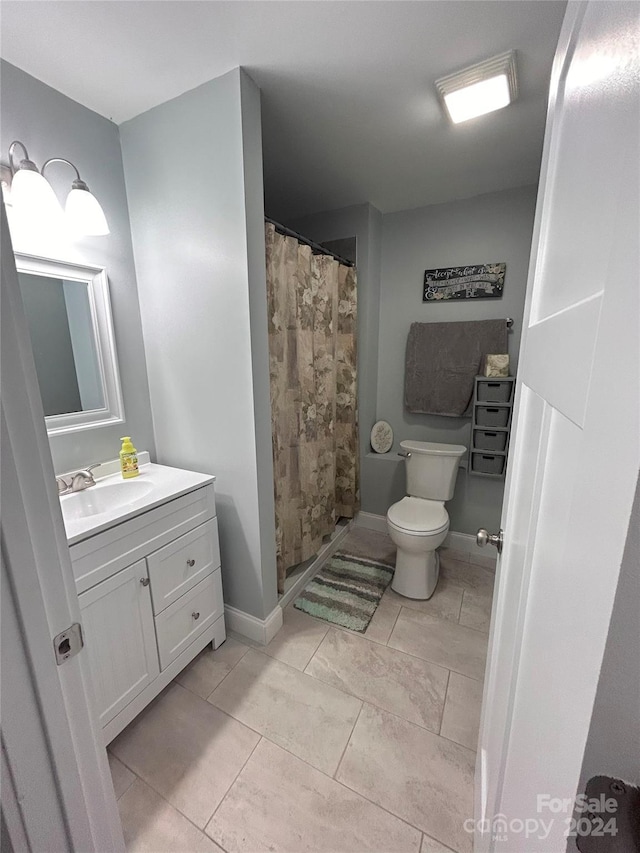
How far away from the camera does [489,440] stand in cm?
210

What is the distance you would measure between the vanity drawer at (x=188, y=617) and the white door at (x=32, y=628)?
0.76m

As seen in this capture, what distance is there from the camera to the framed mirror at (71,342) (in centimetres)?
129

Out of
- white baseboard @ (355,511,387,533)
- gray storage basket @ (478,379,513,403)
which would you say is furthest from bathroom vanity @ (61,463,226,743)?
gray storage basket @ (478,379,513,403)

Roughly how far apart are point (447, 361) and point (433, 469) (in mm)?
735

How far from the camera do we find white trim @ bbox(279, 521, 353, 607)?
73.5 inches

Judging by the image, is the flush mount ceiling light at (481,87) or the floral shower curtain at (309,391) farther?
the floral shower curtain at (309,391)

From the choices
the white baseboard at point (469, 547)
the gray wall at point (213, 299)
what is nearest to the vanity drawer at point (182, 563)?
the gray wall at point (213, 299)

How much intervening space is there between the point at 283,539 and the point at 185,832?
3.41 ft

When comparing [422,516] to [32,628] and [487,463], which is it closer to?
[487,463]

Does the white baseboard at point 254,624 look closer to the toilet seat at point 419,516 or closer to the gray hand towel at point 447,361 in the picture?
the toilet seat at point 419,516

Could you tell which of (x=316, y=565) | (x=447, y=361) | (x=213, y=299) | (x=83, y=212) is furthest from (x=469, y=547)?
(x=83, y=212)

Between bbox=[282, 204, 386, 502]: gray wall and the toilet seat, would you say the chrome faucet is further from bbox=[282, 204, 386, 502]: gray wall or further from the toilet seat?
bbox=[282, 204, 386, 502]: gray wall

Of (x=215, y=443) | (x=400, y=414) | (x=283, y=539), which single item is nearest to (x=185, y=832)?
(x=283, y=539)

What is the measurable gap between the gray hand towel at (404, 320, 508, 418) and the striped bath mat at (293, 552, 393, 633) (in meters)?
1.16
